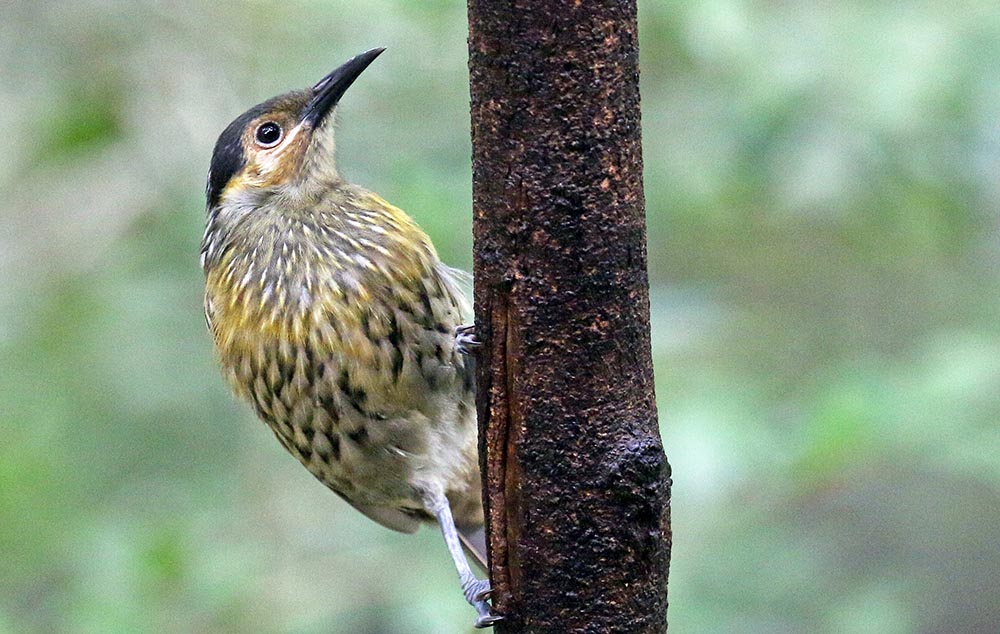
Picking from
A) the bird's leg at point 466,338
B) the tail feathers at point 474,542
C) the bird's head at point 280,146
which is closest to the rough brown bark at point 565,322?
the bird's leg at point 466,338

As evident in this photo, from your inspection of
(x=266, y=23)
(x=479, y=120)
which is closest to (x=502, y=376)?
(x=479, y=120)

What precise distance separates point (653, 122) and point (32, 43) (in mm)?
2444

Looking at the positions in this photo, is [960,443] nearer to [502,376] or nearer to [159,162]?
[502,376]

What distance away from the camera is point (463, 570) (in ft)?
12.2

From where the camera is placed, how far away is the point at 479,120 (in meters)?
2.51

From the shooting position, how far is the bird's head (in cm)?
443

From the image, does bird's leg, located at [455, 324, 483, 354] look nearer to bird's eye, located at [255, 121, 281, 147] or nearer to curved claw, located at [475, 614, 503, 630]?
curved claw, located at [475, 614, 503, 630]

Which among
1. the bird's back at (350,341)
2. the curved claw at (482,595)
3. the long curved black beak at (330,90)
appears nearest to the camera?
the curved claw at (482,595)

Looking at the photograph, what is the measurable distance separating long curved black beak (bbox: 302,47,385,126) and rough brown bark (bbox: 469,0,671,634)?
76.2 inches

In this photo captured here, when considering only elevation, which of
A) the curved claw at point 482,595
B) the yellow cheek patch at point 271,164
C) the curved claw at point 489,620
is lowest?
the curved claw at point 489,620

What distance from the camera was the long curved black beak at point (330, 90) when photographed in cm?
440

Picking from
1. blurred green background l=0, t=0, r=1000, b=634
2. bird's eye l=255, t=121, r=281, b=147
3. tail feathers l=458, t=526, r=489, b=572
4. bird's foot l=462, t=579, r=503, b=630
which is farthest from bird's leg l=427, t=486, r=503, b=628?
bird's eye l=255, t=121, r=281, b=147

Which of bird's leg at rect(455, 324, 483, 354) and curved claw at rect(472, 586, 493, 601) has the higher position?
bird's leg at rect(455, 324, 483, 354)

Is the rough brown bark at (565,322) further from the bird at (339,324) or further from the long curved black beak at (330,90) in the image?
the long curved black beak at (330,90)
